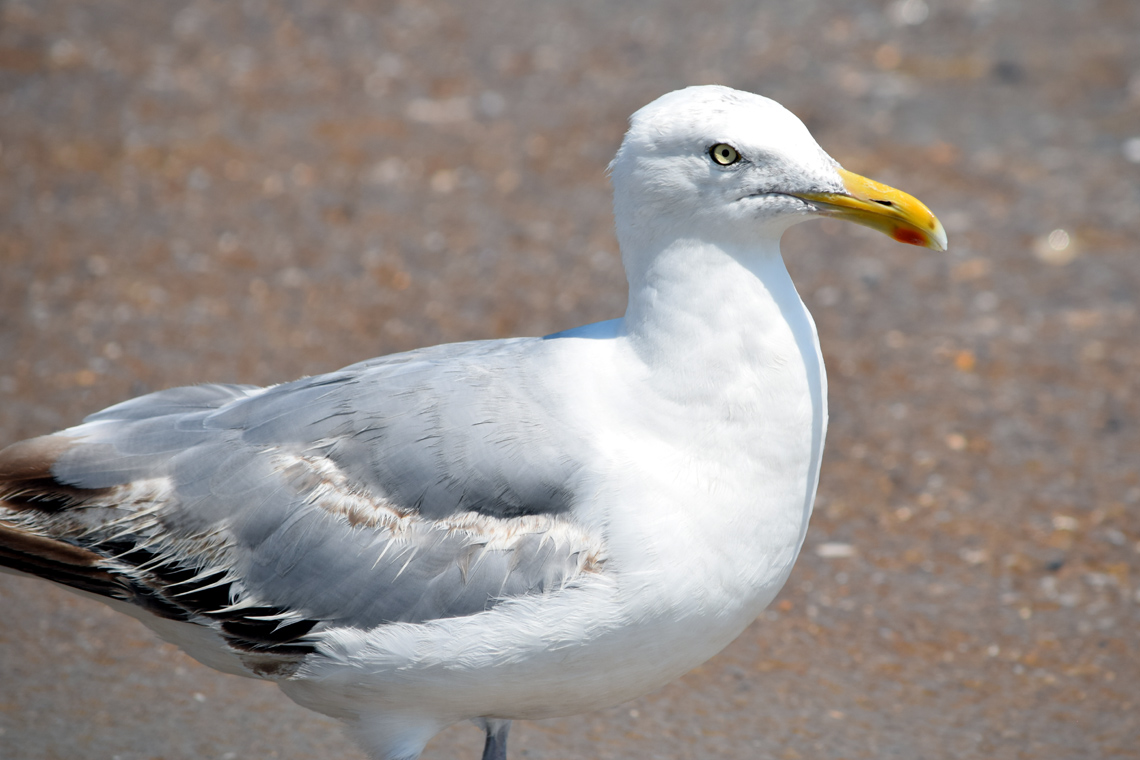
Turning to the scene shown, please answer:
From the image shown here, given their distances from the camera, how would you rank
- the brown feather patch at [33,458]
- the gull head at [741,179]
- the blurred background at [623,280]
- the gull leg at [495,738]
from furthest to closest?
the blurred background at [623,280], the gull leg at [495,738], the brown feather patch at [33,458], the gull head at [741,179]

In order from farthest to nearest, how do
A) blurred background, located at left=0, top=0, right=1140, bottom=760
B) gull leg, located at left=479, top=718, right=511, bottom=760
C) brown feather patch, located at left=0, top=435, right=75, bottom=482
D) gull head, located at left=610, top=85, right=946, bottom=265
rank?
blurred background, located at left=0, top=0, right=1140, bottom=760 → gull leg, located at left=479, top=718, right=511, bottom=760 → brown feather patch, located at left=0, top=435, right=75, bottom=482 → gull head, located at left=610, top=85, right=946, bottom=265

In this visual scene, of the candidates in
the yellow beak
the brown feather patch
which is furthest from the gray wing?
the yellow beak

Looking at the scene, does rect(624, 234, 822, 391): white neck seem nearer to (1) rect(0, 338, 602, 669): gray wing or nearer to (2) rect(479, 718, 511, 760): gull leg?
(1) rect(0, 338, 602, 669): gray wing

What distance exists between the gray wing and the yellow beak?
865 mm

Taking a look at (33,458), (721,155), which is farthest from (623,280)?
(33,458)

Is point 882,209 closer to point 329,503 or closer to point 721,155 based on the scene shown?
point 721,155

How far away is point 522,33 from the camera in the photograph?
905cm

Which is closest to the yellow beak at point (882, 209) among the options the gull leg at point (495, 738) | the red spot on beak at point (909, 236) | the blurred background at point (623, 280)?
the red spot on beak at point (909, 236)

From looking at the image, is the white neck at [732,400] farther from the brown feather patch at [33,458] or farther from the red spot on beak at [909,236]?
the brown feather patch at [33,458]

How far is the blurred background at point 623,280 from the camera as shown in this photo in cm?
425

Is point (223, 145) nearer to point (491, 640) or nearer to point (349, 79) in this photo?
point (349, 79)

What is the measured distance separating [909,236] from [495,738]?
1.81 m

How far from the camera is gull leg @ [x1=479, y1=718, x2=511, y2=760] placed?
11.7 feet

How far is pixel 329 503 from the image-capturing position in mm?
3213
